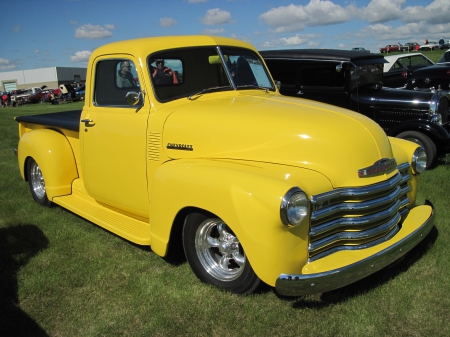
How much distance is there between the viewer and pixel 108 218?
436cm

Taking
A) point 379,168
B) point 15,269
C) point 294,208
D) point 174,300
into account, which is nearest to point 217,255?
point 174,300

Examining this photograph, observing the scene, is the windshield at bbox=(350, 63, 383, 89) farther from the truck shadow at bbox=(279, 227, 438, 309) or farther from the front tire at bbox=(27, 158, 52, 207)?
the front tire at bbox=(27, 158, 52, 207)

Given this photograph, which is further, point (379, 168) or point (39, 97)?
point (39, 97)

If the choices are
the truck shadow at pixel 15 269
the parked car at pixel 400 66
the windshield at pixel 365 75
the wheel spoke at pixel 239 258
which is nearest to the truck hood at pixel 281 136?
the wheel spoke at pixel 239 258

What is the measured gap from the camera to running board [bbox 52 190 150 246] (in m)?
3.85

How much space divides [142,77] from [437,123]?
5.09m

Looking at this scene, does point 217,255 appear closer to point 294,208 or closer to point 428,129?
point 294,208

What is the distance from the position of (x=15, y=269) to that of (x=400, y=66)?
43.1 feet

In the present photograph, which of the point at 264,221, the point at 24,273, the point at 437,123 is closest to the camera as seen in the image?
the point at 264,221

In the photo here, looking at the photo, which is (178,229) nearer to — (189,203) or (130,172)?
(189,203)

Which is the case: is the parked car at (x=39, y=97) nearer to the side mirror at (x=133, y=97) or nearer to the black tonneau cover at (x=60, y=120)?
the black tonneau cover at (x=60, y=120)

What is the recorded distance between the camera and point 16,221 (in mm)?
5121

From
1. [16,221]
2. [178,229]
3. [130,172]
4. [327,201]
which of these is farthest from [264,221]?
[16,221]

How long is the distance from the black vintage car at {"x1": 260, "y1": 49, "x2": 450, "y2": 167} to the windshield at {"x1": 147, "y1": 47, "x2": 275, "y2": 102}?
139 inches
